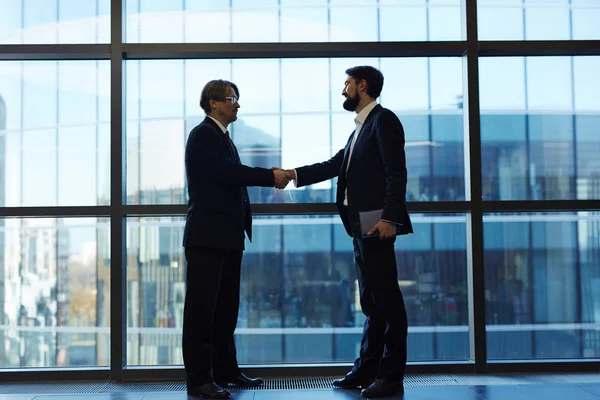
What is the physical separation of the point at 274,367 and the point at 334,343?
336 mm

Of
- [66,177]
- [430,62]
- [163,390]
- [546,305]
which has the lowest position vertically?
[163,390]

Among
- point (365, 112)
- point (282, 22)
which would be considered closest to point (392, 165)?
point (365, 112)

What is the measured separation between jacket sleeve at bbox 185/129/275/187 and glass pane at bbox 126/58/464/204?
1.65 ft

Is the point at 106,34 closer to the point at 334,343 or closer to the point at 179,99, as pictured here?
the point at 179,99

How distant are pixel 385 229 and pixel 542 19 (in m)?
1.62

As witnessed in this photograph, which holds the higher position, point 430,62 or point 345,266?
point 430,62

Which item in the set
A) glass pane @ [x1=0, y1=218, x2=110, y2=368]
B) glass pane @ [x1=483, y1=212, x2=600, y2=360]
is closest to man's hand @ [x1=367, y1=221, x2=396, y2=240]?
glass pane @ [x1=483, y1=212, x2=600, y2=360]

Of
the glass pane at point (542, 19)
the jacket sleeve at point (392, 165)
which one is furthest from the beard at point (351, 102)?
the glass pane at point (542, 19)

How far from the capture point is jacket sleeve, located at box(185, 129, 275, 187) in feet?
10.6

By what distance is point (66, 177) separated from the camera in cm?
375

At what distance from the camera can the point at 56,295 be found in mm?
3693

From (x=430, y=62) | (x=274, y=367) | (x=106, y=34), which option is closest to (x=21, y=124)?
(x=106, y=34)

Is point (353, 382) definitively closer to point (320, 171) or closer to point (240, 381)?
point (240, 381)

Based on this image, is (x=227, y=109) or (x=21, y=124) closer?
(x=227, y=109)
